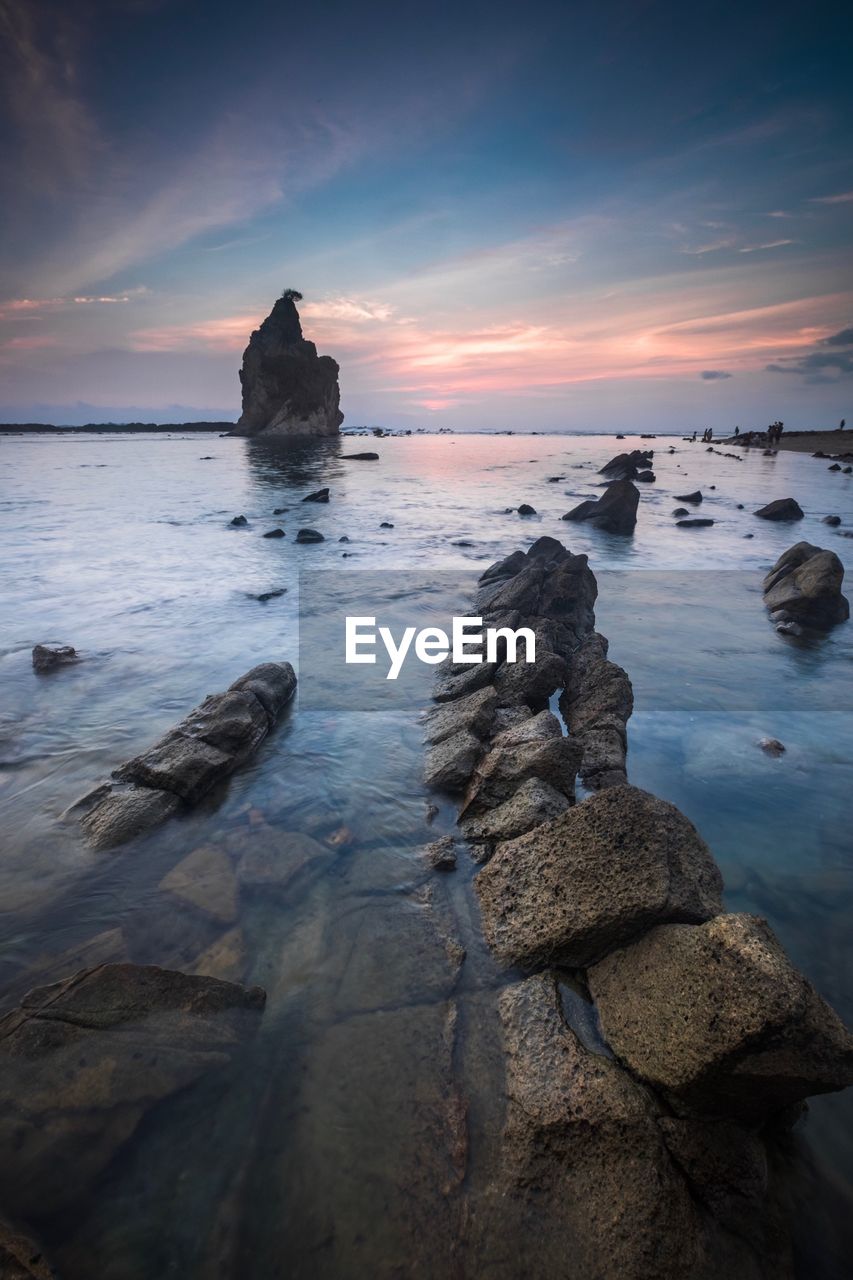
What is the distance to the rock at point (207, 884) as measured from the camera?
5542 mm

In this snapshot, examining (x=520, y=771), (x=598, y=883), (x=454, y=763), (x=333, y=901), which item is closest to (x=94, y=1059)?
(x=333, y=901)

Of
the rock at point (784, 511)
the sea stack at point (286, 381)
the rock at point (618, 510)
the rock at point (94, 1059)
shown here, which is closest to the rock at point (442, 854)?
the rock at point (94, 1059)

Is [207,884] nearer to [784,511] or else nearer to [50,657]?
[50,657]

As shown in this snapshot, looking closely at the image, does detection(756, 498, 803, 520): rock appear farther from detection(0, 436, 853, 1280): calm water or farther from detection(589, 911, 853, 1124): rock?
detection(589, 911, 853, 1124): rock

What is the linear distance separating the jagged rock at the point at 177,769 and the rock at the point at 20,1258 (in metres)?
3.63

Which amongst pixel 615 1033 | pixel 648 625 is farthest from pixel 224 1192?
pixel 648 625

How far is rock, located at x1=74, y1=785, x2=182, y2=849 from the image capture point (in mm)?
6461

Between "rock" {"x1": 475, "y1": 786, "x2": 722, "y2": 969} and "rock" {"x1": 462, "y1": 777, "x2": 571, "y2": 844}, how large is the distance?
61 centimetres

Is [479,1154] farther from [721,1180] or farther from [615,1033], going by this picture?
[721,1180]

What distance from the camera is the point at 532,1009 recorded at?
430 cm

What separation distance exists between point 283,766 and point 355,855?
2.29m

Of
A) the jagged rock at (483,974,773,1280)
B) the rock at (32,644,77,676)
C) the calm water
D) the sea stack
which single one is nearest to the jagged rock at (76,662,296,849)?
the calm water

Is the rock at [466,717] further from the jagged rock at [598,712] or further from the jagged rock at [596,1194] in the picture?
the jagged rock at [596,1194]

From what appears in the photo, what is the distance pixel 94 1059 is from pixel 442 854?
3395 mm
